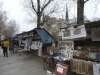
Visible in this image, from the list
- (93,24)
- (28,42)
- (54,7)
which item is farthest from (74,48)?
(54,7)

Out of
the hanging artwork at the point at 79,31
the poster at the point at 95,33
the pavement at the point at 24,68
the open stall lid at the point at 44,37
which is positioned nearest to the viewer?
the hanging artwork at the point at 79,31

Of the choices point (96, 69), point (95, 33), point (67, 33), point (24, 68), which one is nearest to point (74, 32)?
point (67, 33)

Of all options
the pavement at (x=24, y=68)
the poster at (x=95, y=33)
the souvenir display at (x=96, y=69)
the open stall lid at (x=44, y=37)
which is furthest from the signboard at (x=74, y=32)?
A: the open stall lid at (x=44, y=37)

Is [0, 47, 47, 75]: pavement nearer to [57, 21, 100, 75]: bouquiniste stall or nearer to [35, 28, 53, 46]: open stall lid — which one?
[35, 28, 53, 46]: open stall lid

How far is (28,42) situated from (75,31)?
860 cm

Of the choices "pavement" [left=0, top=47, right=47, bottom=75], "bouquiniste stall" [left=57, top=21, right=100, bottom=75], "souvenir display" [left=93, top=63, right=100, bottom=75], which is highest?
"bouquiniste stall" [left=57, top=21, right=100, bottom=75]


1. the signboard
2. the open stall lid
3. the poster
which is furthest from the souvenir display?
the open stall lid

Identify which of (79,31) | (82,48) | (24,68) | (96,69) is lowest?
(24,68)

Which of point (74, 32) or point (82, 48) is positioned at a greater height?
point (74, 32)

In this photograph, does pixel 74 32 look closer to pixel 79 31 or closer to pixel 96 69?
pixel 79 31

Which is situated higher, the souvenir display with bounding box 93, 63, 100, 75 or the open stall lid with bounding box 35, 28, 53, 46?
the open stall lid with bounding box 35, 28, 53, 46

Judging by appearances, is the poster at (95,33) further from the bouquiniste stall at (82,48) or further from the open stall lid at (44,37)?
the open stall lid at (44,37)

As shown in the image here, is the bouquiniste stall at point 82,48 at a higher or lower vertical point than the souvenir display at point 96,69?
higher

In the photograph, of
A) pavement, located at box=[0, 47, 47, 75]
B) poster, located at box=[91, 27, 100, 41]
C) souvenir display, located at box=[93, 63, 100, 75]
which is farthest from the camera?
pavement, located at box=[0, 47, 47, 75]
